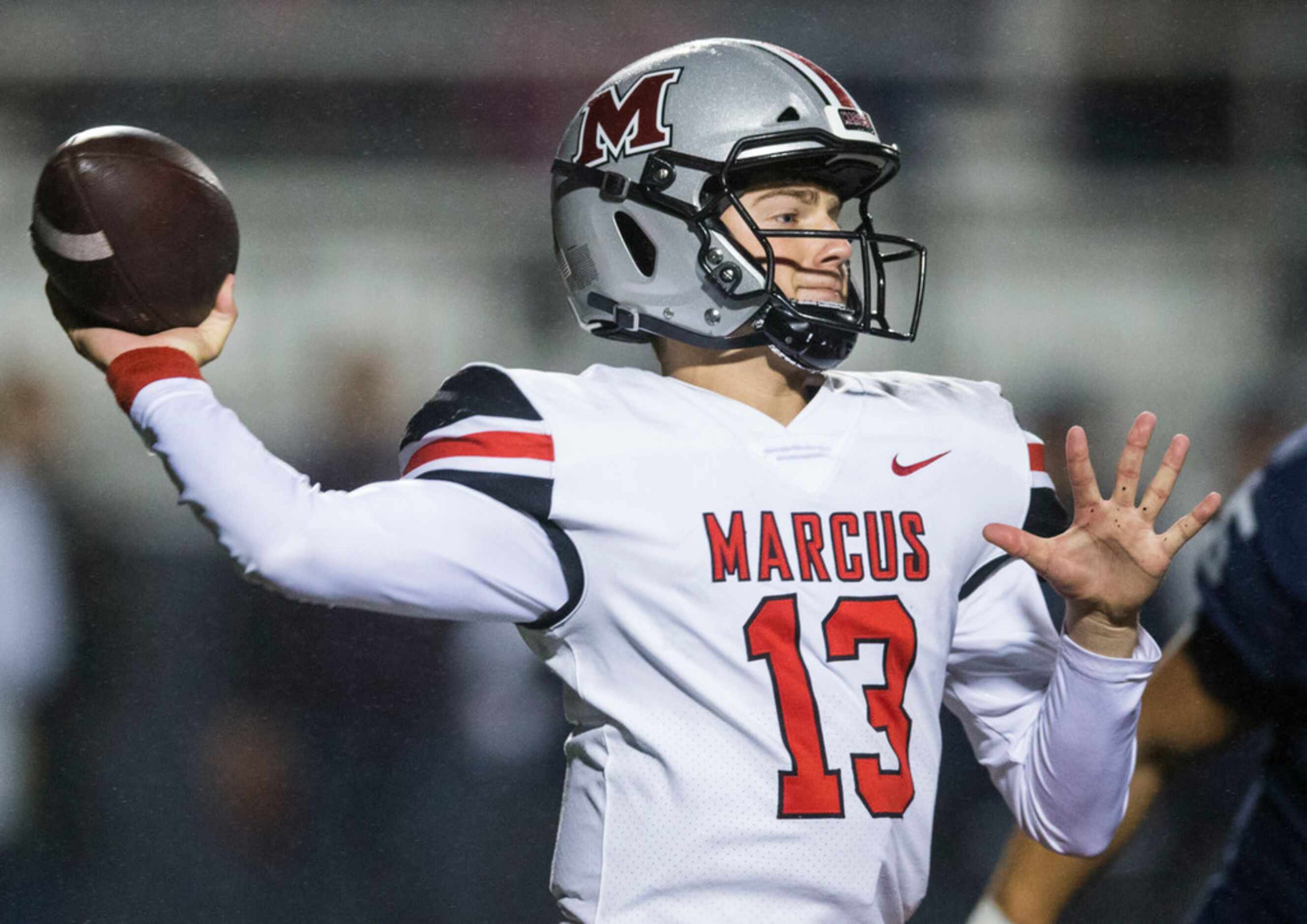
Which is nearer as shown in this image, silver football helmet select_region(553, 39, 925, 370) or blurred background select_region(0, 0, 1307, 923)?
silver football helmet select_region(553, 39, 925, 370)

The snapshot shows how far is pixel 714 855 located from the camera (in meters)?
1.21

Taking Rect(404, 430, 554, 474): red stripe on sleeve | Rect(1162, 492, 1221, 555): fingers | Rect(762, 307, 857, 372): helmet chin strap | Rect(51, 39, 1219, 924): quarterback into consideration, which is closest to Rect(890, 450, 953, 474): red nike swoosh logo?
Rect(51, 39, 1219, 924): quarterback

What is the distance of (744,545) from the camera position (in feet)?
4.16

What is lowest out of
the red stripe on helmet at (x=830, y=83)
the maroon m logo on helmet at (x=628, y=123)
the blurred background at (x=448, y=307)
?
the blurred background at (x=448, y=307)

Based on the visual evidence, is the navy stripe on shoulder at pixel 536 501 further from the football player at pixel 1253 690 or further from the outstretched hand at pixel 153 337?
the football player at pixel 1253 690

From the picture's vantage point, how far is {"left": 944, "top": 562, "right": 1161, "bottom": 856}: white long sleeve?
127 centimetres

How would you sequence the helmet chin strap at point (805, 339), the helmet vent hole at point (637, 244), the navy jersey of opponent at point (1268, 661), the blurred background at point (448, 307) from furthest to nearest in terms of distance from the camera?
the blurred background at point (448, 307) < the helmet vent hole at point (637, 244) < the helmet chin strap at point (805, 339) < the navy jersey of opponent at point (1268, 661)

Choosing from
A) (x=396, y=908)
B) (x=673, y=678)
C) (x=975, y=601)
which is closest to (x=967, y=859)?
(x=396, y=908)

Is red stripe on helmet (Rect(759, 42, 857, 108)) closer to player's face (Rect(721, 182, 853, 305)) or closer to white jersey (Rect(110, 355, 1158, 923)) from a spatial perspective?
player's face (Rect(721, 182, 853, 305))

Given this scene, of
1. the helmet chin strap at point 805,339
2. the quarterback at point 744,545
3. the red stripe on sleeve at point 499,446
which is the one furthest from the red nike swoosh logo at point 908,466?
the red stripe on sleeve at point 499,446

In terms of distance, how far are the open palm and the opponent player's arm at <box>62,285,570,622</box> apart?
444 mm

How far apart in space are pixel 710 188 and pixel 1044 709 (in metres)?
0.63

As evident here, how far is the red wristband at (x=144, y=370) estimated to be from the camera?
1.15 m

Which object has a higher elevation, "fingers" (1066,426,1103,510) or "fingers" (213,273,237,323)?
"fingers" (213,273,237,323)
